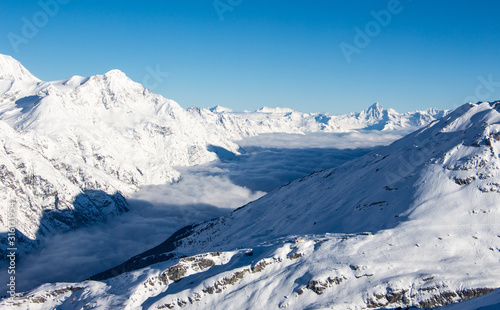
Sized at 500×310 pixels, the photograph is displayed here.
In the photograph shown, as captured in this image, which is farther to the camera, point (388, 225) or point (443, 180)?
point (443, 180)

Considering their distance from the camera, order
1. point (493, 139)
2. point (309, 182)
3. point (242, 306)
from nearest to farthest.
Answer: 1. point (242, 306)
2. point (493, 139)
3. point (309, 182)

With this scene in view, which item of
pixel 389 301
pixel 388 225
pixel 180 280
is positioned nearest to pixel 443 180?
pixel 388 225

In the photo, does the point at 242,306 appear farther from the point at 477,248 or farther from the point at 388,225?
the point at 477,248

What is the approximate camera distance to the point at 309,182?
5704 inches

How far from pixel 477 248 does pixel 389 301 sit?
21.9 meters

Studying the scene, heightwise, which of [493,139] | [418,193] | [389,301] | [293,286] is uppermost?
[493,139]

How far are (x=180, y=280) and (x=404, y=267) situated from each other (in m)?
45.4

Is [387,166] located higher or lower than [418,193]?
higher

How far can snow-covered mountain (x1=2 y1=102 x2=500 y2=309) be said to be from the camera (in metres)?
52.8

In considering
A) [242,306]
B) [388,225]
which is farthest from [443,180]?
[242,306]

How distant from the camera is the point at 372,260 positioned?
5797cm

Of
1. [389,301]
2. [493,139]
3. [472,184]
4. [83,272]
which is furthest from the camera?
[83,272]

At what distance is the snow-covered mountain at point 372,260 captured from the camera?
52.8 meters

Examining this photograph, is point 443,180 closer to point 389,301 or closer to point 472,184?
point 472,184
